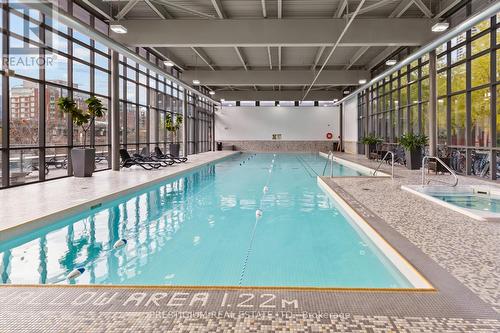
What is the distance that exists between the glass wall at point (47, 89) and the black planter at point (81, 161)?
35cm

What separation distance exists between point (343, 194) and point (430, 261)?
4.08 m

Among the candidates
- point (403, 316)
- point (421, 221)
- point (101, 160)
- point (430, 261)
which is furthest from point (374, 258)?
point (101, 160)

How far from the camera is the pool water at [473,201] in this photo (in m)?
6.20

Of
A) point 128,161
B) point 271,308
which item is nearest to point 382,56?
point 128,161

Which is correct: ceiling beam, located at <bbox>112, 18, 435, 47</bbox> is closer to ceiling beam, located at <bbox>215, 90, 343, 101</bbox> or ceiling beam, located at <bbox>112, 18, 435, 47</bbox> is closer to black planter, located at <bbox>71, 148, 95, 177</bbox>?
black planter, located at <bbox>71, 148, 95, 177</bbox>

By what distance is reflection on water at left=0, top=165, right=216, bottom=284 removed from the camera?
3.72 m

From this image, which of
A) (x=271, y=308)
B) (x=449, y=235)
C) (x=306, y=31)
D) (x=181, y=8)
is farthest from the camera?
(x=306, y=31)

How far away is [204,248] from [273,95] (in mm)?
22216

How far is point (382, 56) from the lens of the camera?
15.8 meters

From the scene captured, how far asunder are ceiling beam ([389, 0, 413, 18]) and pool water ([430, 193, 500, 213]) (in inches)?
217

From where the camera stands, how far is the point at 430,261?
3.29m

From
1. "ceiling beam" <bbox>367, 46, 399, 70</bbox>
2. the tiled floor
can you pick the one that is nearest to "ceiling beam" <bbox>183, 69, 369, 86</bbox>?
"ceiling beam" <bbox>367, 46, 399, 70</bbox>

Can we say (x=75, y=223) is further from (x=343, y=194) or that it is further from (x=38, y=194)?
(x=343, y=194)

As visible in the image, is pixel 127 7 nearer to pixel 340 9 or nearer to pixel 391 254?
pixel 340 9
